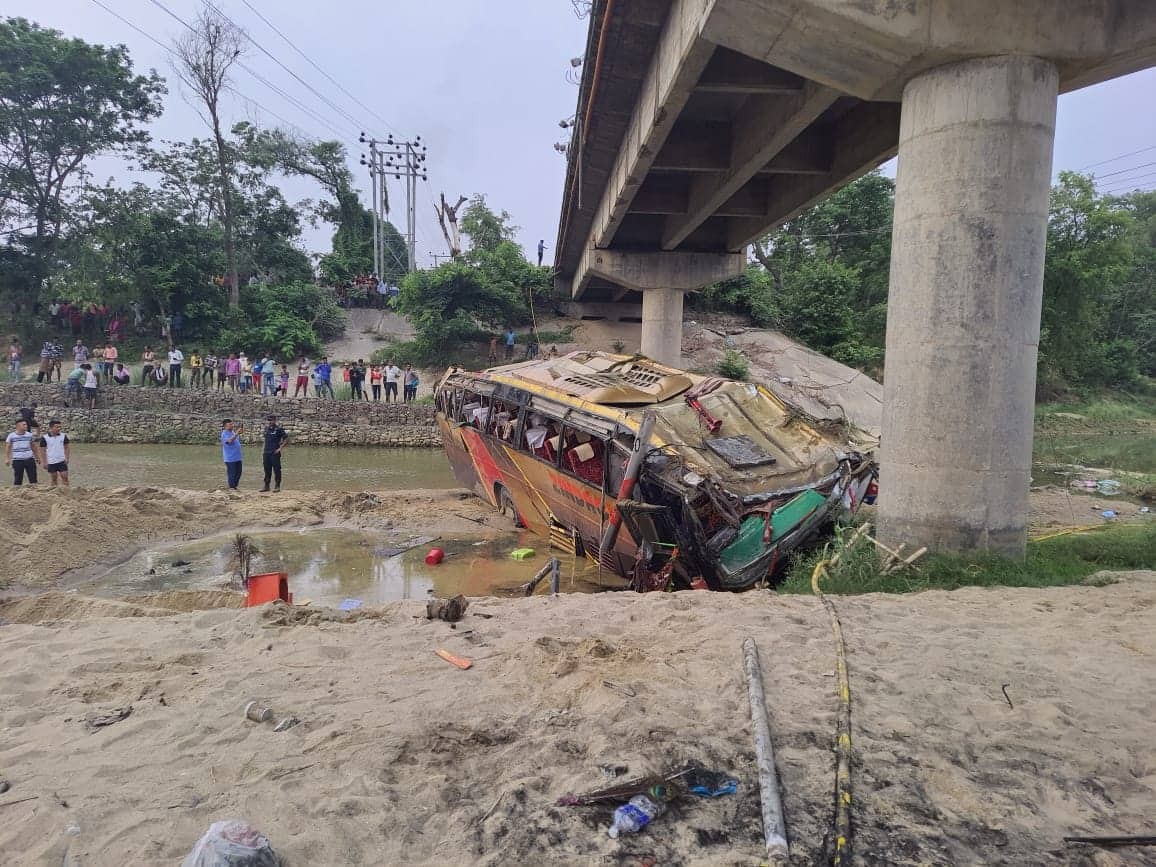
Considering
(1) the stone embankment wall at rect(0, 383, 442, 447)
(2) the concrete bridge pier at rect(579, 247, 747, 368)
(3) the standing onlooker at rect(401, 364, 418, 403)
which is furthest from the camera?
(3) the standing onlooker at rect(401, 364, 418, 403)

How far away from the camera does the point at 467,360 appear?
2927cm

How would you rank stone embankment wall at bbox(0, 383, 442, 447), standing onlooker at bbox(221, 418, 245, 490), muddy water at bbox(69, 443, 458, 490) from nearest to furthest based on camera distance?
standing onlooker at bbox(221, 418, 245, 490) → muddy water at bbox(69, 443, 458, 490) → stone embankment wall at bbox(0, 383, 442, 447)

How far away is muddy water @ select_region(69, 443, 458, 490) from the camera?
1591 centimetres

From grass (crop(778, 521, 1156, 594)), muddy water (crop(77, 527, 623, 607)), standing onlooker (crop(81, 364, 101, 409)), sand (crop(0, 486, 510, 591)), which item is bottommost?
muddy water (crop(77, 527, 623, 607))

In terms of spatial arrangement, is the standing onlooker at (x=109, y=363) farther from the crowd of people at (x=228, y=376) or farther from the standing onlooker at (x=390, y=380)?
the standing onlooker at (x=390, y=380)

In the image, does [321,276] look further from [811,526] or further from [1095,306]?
[1095,306]

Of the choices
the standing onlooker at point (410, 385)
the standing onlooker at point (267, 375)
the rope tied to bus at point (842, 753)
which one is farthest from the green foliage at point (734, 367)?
the rope tied to bus at point (842, 753)

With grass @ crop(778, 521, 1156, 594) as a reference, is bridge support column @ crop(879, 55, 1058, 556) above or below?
above

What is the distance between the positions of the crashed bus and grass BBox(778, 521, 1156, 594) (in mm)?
668

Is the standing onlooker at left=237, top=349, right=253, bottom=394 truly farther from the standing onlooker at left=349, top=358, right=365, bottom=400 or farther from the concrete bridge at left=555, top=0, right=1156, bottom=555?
the concrete bridge at left=555, top=0, right=1156, bottom=555

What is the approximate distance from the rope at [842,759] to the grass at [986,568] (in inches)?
63.6

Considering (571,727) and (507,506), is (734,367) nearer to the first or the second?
(507,506)

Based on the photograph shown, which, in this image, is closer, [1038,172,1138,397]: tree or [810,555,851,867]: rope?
[810,555,851,867]: rope

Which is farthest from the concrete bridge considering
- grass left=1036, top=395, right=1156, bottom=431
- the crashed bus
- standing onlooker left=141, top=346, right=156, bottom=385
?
grass left=1036, top=395, right=1156, bottom=431
